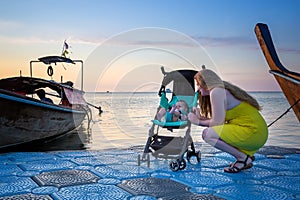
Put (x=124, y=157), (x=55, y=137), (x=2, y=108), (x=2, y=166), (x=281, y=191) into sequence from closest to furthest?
(x=281, y=191) → (x=2, y=166) → (x=124, y=157) → (x=2, y=108) → (x=55, y=137)

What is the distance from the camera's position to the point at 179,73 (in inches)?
163

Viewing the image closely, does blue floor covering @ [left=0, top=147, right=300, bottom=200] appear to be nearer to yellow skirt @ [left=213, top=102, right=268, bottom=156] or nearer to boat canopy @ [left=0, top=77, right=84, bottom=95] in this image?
yellow skirt @ [left=213, top=102, right=268, bottom=156]

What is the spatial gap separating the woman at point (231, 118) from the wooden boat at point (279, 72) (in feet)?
1.53

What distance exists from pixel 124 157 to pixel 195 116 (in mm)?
1484

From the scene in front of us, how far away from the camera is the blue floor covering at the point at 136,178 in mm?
2777

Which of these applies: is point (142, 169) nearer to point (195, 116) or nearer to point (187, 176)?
point (187, 176)

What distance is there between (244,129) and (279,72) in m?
0.77

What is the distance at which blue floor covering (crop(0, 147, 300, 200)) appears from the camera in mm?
2777

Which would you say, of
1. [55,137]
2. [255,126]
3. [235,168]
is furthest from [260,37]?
[55,137]

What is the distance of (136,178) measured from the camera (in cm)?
332

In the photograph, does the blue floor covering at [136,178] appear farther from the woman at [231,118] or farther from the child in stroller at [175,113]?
the child in stroller at [175,113]

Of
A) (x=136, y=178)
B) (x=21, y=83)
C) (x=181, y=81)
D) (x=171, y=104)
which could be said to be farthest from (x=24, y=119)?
(x=136, y=178)

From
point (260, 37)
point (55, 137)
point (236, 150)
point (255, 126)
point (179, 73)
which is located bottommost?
point (55, 137)

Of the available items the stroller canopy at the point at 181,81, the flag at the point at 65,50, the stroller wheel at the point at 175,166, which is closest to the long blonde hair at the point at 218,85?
the stroller canopy at the point at 181,81
